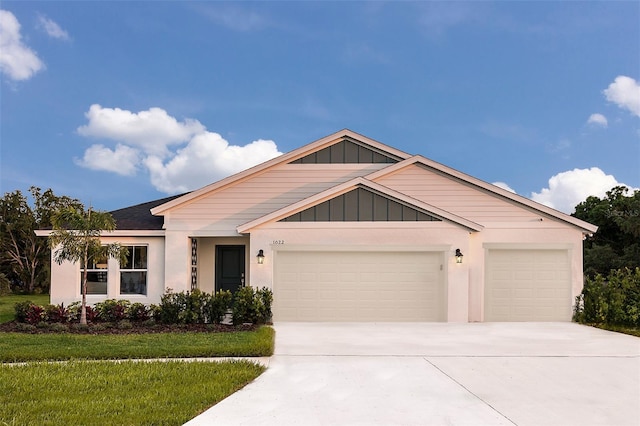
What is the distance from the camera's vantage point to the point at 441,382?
7375 millimetres

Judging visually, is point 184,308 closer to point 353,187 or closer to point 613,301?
point 353,187

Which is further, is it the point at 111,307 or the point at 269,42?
the point at 269,42

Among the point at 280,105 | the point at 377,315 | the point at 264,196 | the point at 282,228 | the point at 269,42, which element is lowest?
the point at 377,315

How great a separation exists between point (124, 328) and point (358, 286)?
6209 millimetres

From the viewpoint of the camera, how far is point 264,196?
16.3 meters

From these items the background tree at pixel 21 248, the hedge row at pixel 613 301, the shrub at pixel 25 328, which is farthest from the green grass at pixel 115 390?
the background tree at pixel 21 248

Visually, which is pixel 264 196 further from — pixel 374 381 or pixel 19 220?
pixel 19 220

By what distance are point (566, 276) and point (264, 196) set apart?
363 inches

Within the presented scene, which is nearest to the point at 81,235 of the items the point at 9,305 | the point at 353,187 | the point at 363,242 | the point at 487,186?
the point at 353,187

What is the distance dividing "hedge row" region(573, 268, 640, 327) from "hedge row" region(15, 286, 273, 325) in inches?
350

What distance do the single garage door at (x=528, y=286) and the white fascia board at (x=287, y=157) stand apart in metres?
4.50

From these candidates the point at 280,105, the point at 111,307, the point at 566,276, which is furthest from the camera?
the point at 280,105

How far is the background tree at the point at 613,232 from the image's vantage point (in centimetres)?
2905

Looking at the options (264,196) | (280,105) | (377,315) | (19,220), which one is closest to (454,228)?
(377,315)
